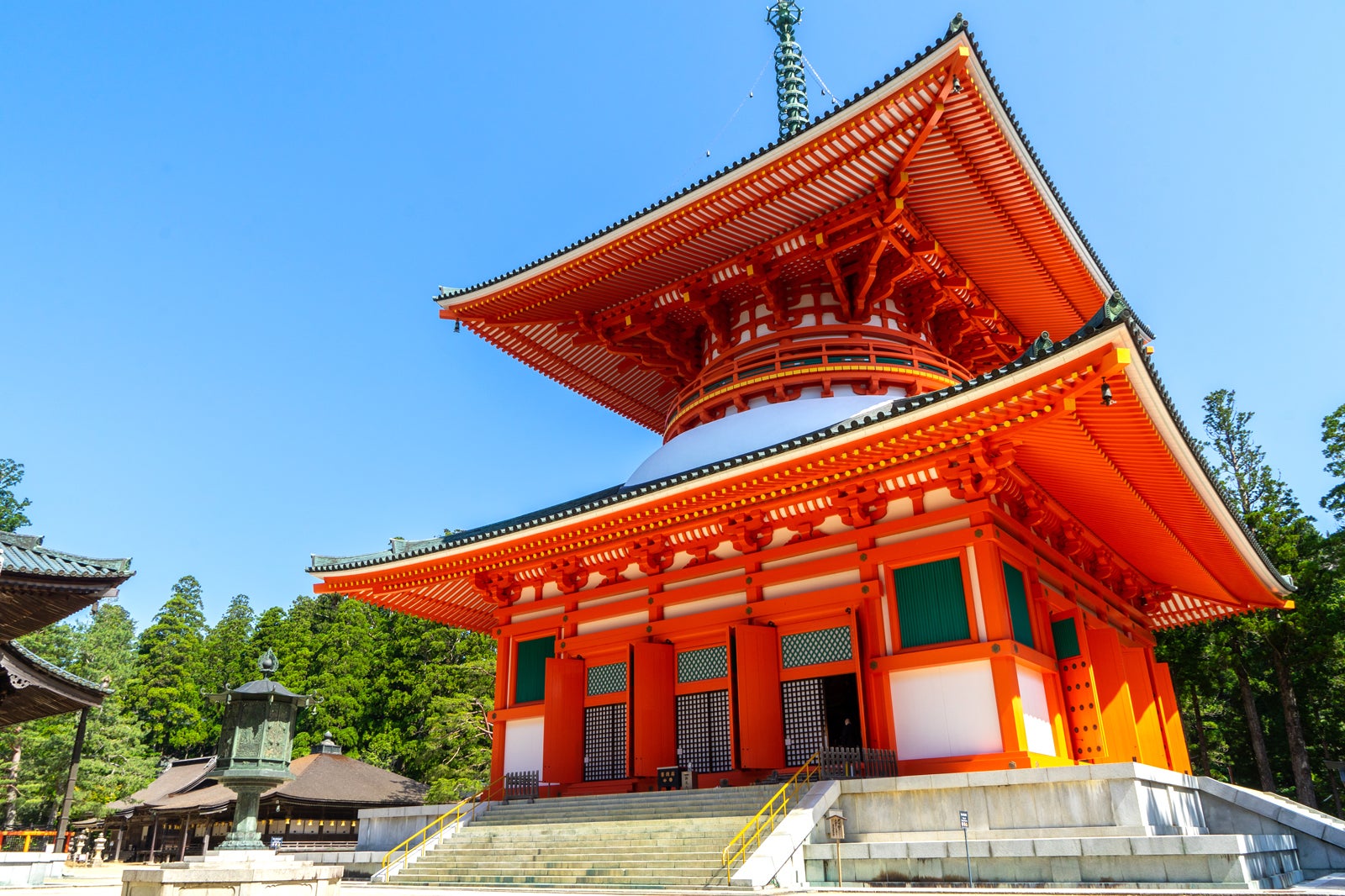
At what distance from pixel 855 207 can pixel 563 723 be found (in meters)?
10.6

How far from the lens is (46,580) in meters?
17.5

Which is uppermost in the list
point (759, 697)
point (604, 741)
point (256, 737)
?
point (759, 697)

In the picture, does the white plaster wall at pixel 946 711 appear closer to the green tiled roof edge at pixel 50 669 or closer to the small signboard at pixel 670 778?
the small signboard at pixel 670 778

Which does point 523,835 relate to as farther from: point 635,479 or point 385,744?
point 385,744

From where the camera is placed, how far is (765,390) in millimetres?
17281

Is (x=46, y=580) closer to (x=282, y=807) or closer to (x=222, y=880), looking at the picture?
(x=222, y=880)

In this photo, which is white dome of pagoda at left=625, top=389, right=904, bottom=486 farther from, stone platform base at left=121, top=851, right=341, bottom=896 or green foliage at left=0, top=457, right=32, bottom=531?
green foliage at left=0, top=457, right=32, bottom=531

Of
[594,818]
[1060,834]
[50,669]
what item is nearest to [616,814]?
[594,818]

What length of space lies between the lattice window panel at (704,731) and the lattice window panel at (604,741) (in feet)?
4.05

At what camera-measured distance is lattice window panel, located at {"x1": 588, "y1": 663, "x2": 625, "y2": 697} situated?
1580 centimetres

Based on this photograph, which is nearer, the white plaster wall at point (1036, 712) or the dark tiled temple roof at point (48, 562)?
the white plaster wall at point (1036, 712)

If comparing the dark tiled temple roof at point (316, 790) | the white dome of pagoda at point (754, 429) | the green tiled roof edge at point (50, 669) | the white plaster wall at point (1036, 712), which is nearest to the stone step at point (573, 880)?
the white plaster wall at point (1036, 712)

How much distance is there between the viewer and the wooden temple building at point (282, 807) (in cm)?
3450

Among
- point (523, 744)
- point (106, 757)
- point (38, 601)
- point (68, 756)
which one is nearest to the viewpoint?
point (523, 744)
